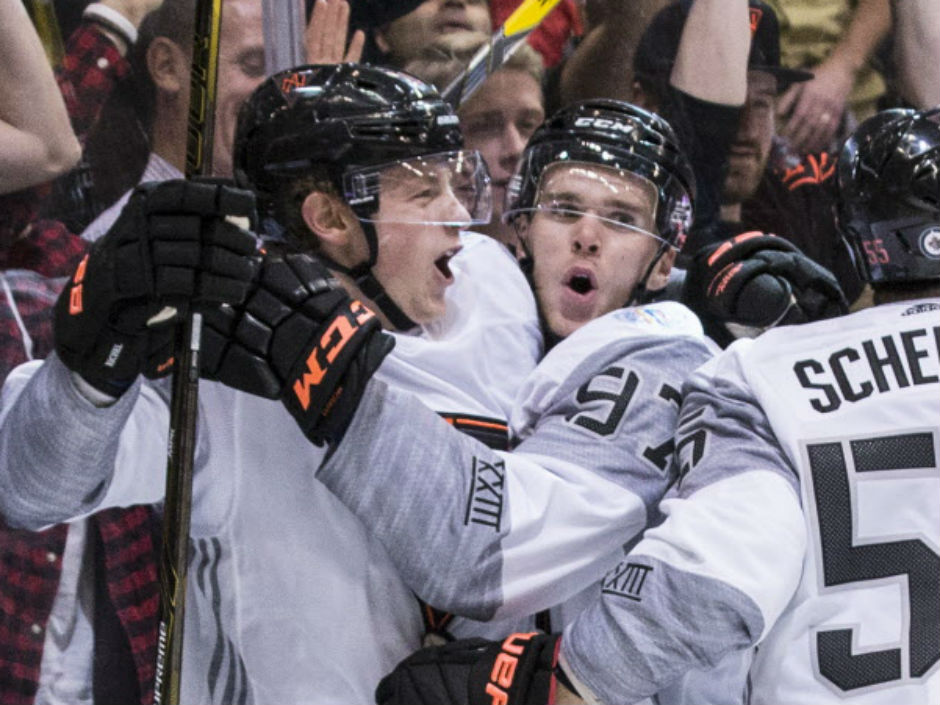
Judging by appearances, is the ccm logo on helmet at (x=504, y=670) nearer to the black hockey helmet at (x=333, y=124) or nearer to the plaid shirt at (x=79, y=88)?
the black hockey helmet at (x=333, y=124)

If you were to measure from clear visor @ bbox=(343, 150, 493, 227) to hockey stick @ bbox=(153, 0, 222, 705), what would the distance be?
37cm

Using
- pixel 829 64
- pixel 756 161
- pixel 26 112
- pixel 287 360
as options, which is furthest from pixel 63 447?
pixel 829 64

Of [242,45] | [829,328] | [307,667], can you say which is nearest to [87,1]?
[242,45]

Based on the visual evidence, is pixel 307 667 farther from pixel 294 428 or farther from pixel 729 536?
pixel 729 536

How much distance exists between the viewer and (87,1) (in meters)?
2.41

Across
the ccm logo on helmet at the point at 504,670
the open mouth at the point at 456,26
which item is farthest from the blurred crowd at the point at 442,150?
the ccm logo on helmet at the point at 504,670

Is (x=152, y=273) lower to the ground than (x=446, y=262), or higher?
higher

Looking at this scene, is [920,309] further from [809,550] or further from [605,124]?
[605,124]

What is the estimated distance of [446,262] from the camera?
2172mm

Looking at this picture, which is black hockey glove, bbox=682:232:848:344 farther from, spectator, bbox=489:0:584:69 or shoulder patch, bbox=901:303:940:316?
spectator, bbox=489:0:584:69

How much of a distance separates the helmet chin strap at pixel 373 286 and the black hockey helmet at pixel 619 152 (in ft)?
1.01

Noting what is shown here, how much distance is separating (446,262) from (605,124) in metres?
0.34

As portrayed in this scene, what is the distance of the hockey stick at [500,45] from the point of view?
275 centimetres

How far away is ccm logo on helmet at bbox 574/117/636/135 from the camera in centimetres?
224
